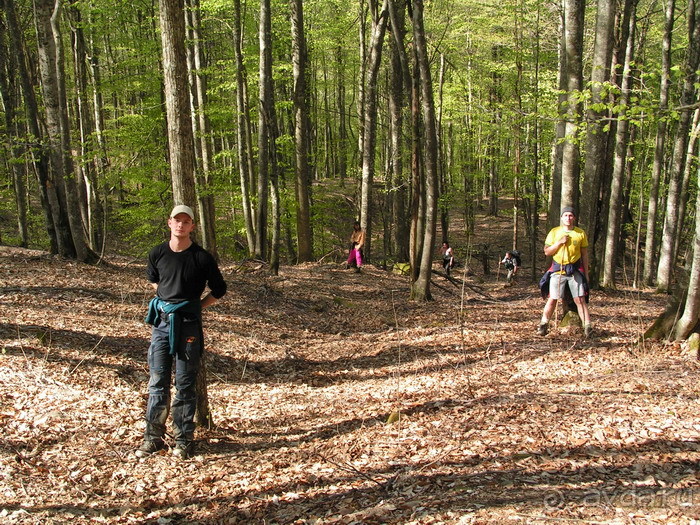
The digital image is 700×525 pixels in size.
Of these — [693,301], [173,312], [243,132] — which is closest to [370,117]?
[243,132]

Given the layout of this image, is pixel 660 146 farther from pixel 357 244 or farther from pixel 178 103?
pixel 178 103

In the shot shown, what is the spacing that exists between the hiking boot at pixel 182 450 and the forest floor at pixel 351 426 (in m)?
0.08

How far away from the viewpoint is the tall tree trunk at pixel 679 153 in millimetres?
14867

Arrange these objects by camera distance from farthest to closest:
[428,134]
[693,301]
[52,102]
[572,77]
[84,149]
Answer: [84,149] → [428,134] → [52,102] → [572,77] → [693,301]

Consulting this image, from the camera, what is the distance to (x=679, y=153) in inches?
609

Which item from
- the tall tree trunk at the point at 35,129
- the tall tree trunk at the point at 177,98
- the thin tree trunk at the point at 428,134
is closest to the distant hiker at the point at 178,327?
the tall tree trunk at the point at 177,98

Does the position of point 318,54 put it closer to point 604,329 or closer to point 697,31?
point 697,31

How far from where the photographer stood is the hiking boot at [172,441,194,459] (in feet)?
15.8

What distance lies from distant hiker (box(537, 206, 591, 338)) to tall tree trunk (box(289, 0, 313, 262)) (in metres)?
9.99

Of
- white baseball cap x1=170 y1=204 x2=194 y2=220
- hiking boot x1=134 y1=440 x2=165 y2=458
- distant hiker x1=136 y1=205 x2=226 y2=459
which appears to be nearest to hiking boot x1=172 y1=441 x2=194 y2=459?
distant hiker x1=136 y1=205 x2=226 y2=459

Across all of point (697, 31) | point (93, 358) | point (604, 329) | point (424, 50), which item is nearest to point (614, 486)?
point (604, 329)

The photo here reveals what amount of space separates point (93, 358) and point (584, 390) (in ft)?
19.4

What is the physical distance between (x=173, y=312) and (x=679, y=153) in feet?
52.3

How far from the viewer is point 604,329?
28.3 feet
